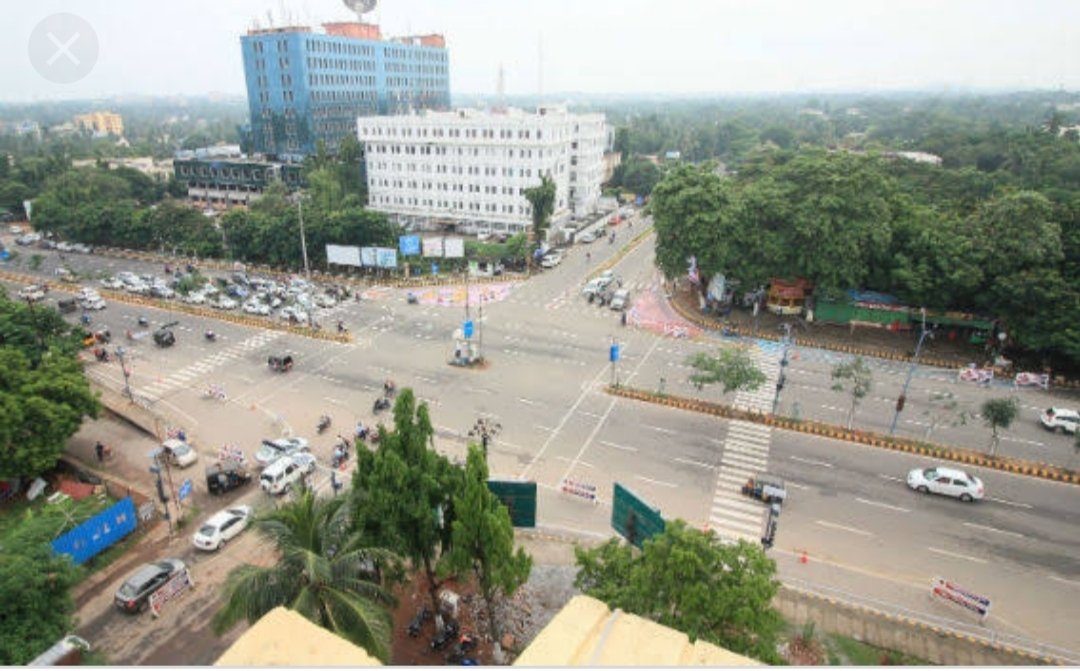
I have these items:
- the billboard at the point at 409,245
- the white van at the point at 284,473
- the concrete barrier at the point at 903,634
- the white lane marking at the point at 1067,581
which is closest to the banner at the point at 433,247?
the billboard at the point at 409,245

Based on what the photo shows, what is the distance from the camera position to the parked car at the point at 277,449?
29.7 meters

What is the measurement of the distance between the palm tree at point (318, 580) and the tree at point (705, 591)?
5551 millimetres

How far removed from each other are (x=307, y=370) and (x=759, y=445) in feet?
95.5

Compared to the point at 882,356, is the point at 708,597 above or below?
above

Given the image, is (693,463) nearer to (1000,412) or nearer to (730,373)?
(730,373)

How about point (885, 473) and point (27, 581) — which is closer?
point (27, 581)

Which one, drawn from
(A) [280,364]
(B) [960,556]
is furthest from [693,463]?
(A) [280,364]

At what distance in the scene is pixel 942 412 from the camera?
117 feet

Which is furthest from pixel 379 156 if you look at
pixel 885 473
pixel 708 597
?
pixel 708 597

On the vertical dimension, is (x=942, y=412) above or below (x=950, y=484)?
below

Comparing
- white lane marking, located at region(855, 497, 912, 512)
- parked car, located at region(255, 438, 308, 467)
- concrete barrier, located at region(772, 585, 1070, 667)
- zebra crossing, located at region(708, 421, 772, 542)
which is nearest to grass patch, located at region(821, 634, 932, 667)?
concrete barrier, located at region(772, 585, 1070, 667)

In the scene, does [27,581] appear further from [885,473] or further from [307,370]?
[885,473]

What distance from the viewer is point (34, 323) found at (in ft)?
114

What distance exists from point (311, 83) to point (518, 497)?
100 m
